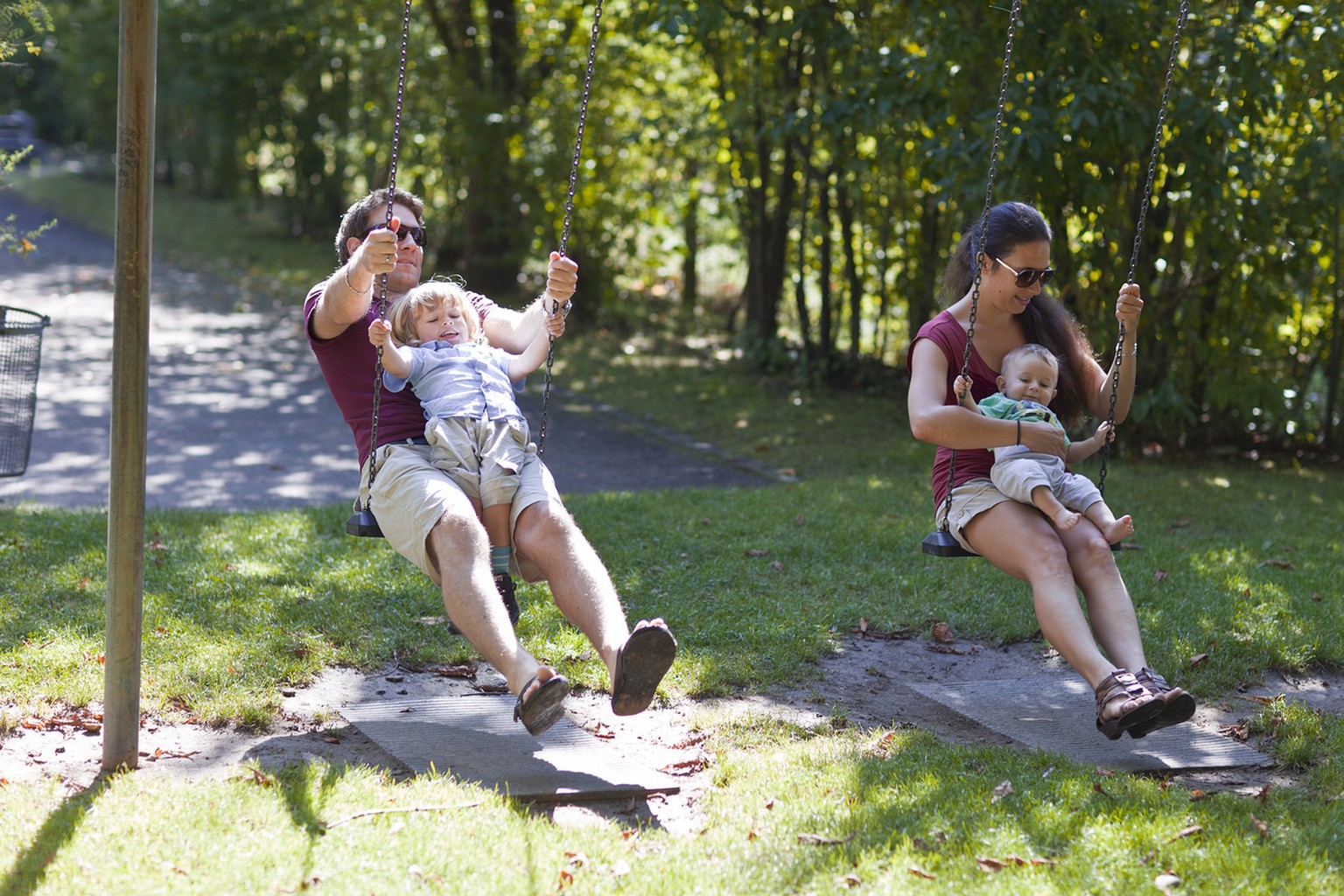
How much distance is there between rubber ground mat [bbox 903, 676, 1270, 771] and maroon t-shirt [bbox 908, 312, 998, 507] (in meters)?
0.66

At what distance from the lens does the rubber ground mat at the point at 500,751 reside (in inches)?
136

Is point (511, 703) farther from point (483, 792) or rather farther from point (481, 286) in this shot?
point (481, 286)

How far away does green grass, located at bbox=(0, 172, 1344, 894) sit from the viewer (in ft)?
9.78

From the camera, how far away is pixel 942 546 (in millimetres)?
3980

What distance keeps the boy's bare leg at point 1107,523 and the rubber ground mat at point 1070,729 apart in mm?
591

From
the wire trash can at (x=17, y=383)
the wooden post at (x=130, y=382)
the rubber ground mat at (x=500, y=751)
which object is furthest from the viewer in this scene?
the wire trash can at (x=17, y=383)

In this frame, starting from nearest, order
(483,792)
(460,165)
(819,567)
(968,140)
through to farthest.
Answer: (483,792) < (819,567) < (968,140) < (460,165)

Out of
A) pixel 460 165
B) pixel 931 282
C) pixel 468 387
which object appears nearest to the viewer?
pixel 468 387

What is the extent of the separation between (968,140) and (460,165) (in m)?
6.79

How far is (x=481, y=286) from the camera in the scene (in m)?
13.8

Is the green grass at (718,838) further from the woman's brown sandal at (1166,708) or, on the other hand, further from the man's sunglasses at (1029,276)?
the man's sunglasses at (1029,276)

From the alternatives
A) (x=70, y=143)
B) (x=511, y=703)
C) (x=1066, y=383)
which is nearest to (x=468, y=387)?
(x=511, y=703)

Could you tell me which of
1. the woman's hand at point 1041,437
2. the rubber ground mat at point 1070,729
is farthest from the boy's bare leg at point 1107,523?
the rubber ground mat at point 1070,729

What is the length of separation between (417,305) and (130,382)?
105 centimetres
